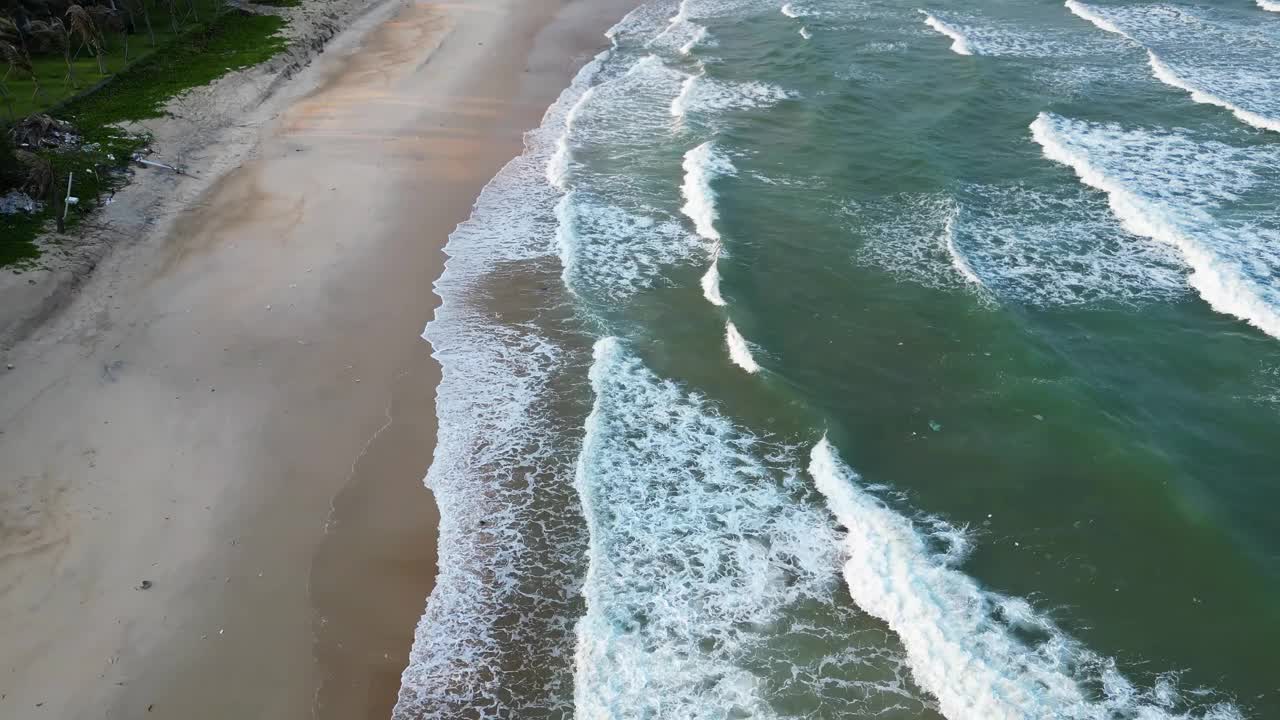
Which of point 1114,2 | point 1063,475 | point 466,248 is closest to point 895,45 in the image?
point 1114,2

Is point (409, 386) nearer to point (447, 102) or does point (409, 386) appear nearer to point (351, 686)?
point (351, 686)

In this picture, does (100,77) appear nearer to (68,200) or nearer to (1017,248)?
(68,200)

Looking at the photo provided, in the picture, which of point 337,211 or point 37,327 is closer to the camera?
point 37,327

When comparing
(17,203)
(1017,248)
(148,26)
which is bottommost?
(1017,248)

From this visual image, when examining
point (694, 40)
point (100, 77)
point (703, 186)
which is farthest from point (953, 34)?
point (100, 77)

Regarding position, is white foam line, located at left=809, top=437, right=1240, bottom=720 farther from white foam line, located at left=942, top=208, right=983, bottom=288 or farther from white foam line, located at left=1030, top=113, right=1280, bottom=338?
white foam line, located at left=1030, top=113, right=1280, bottom=338

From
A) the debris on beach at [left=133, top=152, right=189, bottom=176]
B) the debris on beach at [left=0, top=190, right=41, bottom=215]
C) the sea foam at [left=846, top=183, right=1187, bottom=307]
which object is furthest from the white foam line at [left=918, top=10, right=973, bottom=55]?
the debris on beach at [left=0, top=190, right=41, bottom=215]
